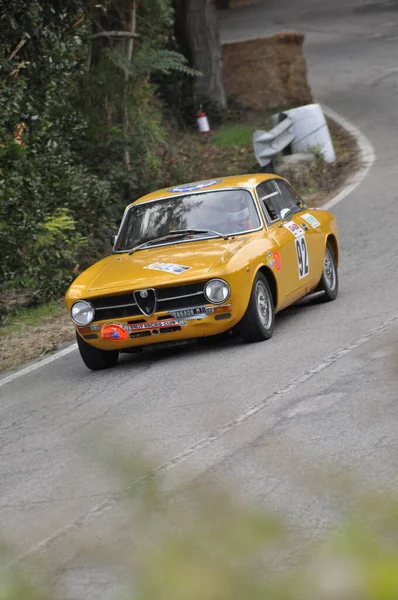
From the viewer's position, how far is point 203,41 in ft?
85.4

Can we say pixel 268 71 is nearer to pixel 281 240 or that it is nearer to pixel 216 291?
pixel 281 240

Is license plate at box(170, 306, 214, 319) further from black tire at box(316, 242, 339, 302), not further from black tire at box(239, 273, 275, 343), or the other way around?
black tire at box(316, 242, 339, 302)

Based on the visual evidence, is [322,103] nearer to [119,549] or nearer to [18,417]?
[18,417]

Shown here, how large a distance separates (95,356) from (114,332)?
0.36 meters

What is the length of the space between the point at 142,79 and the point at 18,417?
541 inches

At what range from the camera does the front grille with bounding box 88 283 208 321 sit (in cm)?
857

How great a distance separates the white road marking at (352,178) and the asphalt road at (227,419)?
18 centimetres

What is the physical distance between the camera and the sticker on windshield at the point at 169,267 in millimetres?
8680

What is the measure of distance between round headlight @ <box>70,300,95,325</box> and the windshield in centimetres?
119

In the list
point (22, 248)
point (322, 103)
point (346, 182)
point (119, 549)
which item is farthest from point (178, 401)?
point (322, 103)

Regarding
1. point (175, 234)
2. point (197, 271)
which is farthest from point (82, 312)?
point (175, 234)

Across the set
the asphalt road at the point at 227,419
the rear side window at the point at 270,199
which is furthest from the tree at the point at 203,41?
the rear side window at the point at 270,199

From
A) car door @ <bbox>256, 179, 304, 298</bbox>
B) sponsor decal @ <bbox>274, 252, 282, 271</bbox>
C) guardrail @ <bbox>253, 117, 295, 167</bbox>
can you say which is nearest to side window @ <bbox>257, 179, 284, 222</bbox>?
car door @ <bbox>256, 179, 304, 298</bbox>

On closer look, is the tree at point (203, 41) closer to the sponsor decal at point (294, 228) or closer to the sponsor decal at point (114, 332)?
the sponsor decal at point (294, 228)
